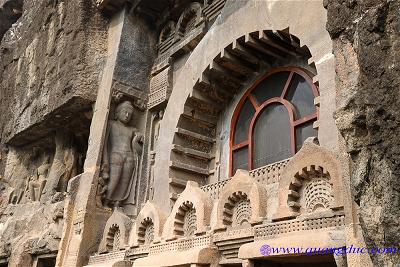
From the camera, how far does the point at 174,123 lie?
24.8 ft

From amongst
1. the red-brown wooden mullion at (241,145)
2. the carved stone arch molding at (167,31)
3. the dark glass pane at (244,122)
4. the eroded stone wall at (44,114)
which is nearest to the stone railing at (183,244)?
the red-brown wooden mullion at (241,145)

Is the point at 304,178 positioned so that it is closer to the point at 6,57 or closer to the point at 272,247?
the point at 272,247

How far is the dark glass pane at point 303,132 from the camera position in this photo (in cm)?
627

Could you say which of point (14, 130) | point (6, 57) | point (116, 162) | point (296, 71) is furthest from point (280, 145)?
point (6, 57)

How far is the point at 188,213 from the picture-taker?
6.25 meters

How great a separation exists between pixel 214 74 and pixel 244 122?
0.94 meters

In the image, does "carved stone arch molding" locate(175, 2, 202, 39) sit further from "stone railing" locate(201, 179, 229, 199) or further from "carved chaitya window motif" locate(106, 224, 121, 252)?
"carved chaitya window motif" locate(106, 224, 121, 252)

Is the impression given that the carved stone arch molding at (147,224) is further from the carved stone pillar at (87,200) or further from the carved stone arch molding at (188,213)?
the carved stone pillar at (87,200)

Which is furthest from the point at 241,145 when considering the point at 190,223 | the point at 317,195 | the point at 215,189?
the point at 317,195

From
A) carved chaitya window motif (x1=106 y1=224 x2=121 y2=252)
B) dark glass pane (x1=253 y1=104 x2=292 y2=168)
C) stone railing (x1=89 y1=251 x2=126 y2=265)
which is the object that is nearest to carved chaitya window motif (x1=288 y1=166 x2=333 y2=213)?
dark glass pane (x1=253 y1=104 x2=292 y2=168)

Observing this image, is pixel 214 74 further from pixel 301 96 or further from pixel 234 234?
pixel 234 234

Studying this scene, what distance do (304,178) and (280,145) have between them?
1.98 metres

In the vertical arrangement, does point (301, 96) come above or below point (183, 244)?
above

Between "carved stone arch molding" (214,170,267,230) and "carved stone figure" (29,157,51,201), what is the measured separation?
6.84 metres
